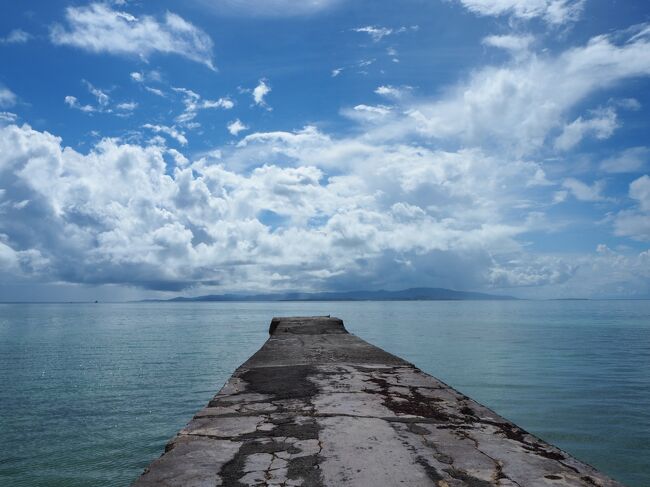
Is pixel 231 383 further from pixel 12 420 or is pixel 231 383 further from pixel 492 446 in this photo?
pixel 12 420

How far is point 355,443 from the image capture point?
3205mm

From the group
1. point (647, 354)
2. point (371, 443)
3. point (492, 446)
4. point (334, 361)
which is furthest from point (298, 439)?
point (647, 354)

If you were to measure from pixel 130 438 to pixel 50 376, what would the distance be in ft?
27.8

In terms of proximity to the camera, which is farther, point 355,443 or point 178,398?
point 178,398

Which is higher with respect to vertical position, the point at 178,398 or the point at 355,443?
the point at 355,443

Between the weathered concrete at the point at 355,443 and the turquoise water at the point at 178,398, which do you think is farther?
the turquoise water at the point at 178,398

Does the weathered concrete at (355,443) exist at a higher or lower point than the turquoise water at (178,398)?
higher

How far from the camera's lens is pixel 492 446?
321cm

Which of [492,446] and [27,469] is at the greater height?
[492,446]

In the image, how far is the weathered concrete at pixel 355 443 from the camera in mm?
2641

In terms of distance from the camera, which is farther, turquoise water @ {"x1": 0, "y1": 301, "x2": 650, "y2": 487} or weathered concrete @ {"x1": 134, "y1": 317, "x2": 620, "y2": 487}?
turquoise water @ {"x1": 0, "y1": 301, "x2": 650, "y2": 487}

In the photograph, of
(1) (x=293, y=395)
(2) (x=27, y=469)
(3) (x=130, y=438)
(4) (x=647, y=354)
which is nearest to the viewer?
(1) (x=293, y=395)

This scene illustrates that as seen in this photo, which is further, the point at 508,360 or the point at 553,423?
the point at 508,360

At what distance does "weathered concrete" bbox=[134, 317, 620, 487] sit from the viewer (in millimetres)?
2641
